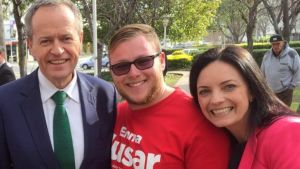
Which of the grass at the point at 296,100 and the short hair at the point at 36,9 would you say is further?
the grass at the point at 296,100

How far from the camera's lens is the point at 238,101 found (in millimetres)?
2402

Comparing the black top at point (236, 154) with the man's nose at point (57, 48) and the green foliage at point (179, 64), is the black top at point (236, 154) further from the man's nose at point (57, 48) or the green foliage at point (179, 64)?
the green foliage at point (179, 64)

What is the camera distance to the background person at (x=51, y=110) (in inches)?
98.0

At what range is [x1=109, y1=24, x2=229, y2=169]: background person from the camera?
2.40m

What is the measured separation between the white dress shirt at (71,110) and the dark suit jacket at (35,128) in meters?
0.03

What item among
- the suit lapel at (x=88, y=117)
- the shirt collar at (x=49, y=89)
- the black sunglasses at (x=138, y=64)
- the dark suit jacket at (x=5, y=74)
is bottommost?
the dark suit jacket at (x=5, y=74)

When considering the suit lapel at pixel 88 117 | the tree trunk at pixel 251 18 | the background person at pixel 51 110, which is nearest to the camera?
the background person at pixel 51 110

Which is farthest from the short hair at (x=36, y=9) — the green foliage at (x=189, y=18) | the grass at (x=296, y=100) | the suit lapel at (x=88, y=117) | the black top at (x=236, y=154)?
the green foliage at (x=189, y=18)

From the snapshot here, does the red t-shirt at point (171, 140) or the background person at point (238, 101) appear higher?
the background person at point (238, 101)

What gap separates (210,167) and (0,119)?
3.93 ft

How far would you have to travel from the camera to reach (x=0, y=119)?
8.27 ft

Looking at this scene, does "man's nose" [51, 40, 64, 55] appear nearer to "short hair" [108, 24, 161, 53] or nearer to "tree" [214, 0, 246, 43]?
"short hair" [108, 24, 161, 53]

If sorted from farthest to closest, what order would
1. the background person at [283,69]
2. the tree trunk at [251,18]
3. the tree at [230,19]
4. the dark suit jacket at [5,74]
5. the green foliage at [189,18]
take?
1. the tree at [230,19]
2. the green foliage at [189,18]
3. the tree trunk at [251,18]
4. the background person at [283,69]
5. the dark suit jacket at [5,74]

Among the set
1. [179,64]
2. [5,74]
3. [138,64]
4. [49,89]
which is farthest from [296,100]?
[179,64]
